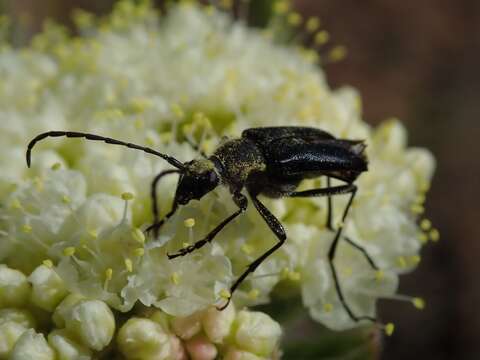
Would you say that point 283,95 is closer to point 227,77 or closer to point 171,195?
point 227,77

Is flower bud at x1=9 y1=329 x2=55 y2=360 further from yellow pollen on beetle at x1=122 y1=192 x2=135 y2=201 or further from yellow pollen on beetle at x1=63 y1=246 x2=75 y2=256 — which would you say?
yellow pollen on beetle at x1=122 y1=192 x2=135 y2=201

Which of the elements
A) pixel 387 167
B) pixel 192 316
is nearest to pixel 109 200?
pixel 192 316

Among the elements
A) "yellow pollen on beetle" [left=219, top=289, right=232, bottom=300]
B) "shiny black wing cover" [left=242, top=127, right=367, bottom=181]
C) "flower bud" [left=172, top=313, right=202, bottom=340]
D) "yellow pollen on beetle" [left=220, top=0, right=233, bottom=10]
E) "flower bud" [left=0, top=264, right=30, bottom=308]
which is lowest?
"flower bud" [left=0, top=264, right=30, bottom=308]

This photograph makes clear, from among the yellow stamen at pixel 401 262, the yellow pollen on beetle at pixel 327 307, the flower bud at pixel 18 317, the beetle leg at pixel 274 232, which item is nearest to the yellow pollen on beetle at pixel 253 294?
the beetle leg at pixel 274 232

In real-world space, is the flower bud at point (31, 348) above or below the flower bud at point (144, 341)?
below

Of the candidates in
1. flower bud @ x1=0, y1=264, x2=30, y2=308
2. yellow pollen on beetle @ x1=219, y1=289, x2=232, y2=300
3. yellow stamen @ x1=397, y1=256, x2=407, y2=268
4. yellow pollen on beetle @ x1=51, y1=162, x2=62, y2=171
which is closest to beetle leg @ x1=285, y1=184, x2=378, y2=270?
yellow stamen @ x1=397, y1=256, x2=407, y2=268

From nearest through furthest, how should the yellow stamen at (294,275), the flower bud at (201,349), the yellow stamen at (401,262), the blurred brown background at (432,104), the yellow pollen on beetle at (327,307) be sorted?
1. the flower bud at (201,349)
2. the yellow stamen at (294,275)
3. the yellow pollen on beetle at (327,307)
4. the yellow stamen at (401,262)
5. the blurred brown background at (432,104)

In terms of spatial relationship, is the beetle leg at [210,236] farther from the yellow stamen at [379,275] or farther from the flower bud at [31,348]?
the yellow stamen at [379,275]
